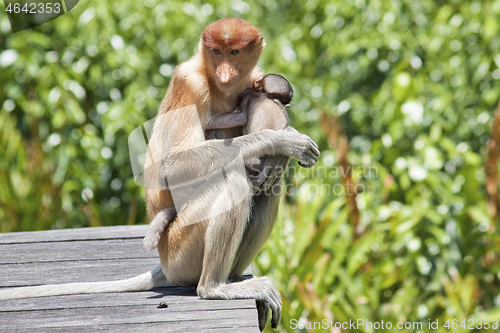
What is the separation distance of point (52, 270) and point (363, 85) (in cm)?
336

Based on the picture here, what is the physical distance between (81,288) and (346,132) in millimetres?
3290

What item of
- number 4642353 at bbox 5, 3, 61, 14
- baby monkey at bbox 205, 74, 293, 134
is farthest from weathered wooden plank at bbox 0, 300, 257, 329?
number 4642353 at bbox 5, 3, 61, 14

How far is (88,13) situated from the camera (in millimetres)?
4391

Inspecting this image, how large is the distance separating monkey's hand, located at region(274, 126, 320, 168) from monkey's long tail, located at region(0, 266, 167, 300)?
83 centimetres

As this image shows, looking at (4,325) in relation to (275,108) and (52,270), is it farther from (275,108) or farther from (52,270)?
(275,108)

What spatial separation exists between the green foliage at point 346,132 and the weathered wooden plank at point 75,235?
2.77ft

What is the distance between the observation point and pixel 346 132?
203 inches

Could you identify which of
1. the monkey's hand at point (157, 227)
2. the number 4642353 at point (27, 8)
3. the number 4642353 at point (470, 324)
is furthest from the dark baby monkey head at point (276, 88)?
the number 4642353 at point (27, 8)

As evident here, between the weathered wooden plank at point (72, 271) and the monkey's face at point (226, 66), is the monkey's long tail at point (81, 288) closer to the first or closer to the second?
the weathered wooden plank at point (72, 271)

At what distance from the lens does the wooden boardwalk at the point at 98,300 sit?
81.3 inches

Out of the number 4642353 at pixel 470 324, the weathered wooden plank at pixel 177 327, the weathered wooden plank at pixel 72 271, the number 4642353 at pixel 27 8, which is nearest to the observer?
the weathered wooden plank at pixel 177 327

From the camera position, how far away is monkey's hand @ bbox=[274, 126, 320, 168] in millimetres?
2455

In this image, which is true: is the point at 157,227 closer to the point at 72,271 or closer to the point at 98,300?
the point at 98,300

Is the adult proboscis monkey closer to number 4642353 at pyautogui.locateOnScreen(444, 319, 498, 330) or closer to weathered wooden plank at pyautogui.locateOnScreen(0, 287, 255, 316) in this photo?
weathered wooden plank at pyautogui.locateOnScreen(0, 287, 255, 316)
